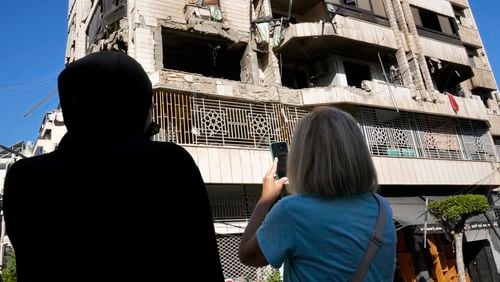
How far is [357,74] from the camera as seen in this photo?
1606 cm

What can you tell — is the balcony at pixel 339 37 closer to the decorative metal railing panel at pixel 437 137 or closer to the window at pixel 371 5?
the window at pixel 371 5

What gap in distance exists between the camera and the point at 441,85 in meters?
18.8

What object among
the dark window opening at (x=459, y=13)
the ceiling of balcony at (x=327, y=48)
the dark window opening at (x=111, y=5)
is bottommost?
the ceiling of balcony at (x=327, y=48)

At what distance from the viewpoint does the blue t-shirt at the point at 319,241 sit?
1573 millimetres

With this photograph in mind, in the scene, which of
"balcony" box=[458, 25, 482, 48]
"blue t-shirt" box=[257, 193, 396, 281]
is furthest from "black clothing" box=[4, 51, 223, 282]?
"balcony" box=[458, 25, 482, 48]

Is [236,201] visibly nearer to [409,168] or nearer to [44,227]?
[409,168]

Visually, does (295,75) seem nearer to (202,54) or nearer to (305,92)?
(305,92)

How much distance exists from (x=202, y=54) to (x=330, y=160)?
1249 cm

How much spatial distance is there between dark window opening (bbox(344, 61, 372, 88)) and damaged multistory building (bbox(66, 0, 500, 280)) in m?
0.04

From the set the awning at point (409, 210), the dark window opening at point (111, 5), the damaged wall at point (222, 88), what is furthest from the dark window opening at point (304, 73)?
the dark window opening at point (111, 5)

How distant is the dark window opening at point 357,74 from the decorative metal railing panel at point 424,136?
2630 millimetres

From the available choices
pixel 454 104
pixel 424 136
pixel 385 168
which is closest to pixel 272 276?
pixel 385 168

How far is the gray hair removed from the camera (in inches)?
65.4

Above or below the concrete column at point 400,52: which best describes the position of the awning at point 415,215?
below
